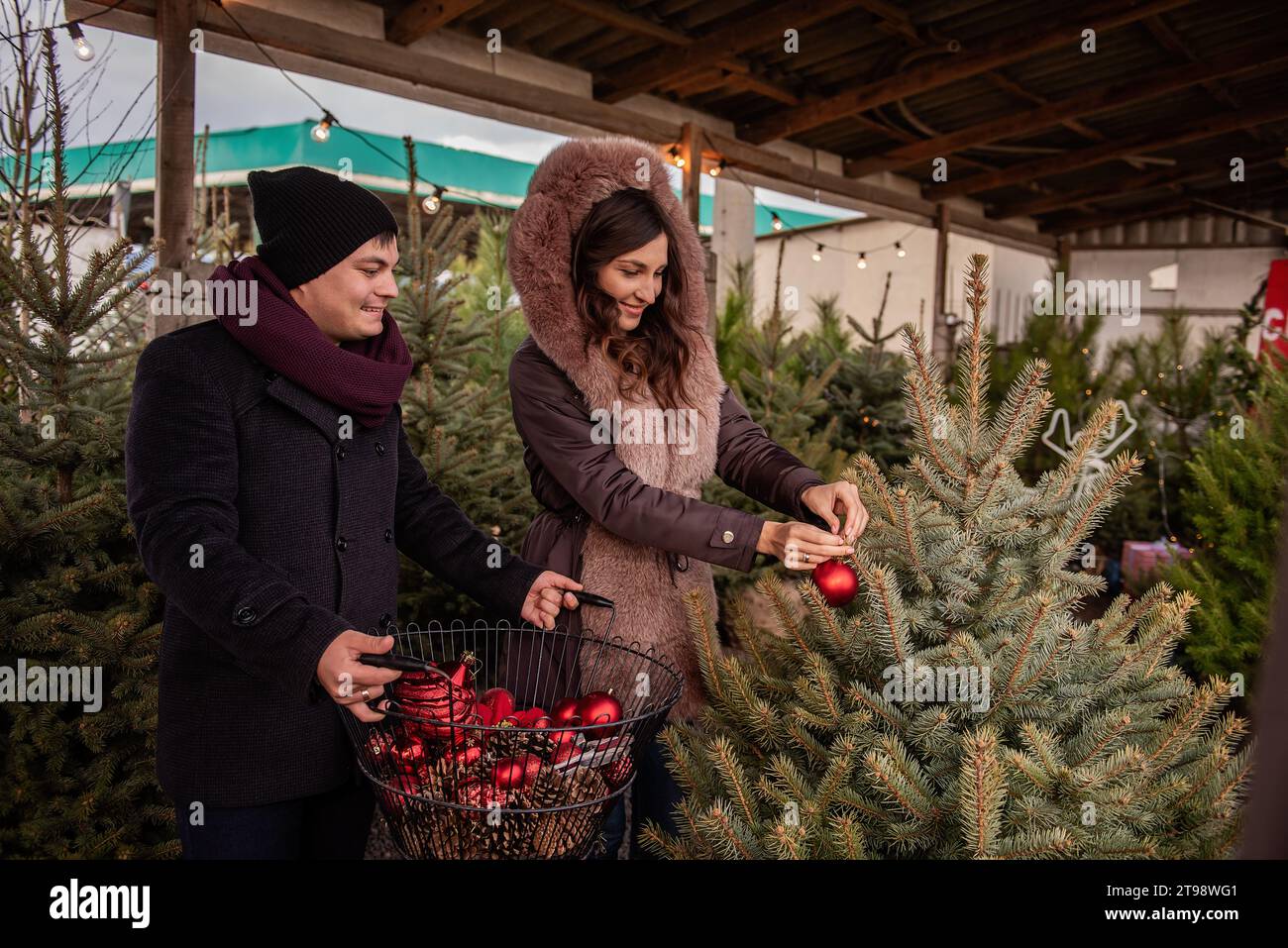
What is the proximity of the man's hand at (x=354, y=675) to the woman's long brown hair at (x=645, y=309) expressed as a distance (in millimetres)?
946

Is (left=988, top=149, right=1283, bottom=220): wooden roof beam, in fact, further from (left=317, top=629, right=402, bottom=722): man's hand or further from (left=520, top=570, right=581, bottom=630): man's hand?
(left=317, top=629, right=402, bottom=722): man's hand

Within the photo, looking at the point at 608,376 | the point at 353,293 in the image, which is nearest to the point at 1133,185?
the point at 608,376

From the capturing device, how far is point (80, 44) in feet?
12.5

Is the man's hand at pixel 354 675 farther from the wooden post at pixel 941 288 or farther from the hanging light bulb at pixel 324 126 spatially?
the wooden post at pixel 941 288

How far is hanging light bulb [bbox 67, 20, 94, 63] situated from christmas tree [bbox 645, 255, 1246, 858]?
3850mm

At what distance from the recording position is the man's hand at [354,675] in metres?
1.24

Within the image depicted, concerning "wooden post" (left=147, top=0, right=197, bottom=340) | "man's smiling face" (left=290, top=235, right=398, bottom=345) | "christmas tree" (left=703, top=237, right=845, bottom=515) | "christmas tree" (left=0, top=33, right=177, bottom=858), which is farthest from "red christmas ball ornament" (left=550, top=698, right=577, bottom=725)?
"wooden post" (left=147, top=0, right=197, bottom=340)

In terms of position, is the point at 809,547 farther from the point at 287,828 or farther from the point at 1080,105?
the point at 1080,105

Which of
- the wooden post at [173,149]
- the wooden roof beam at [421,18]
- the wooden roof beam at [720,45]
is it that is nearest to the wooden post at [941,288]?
the wooden roof beam at [720,45]

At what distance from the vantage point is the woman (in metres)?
1.96

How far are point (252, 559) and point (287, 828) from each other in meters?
0.58

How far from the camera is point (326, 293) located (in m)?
1.60
